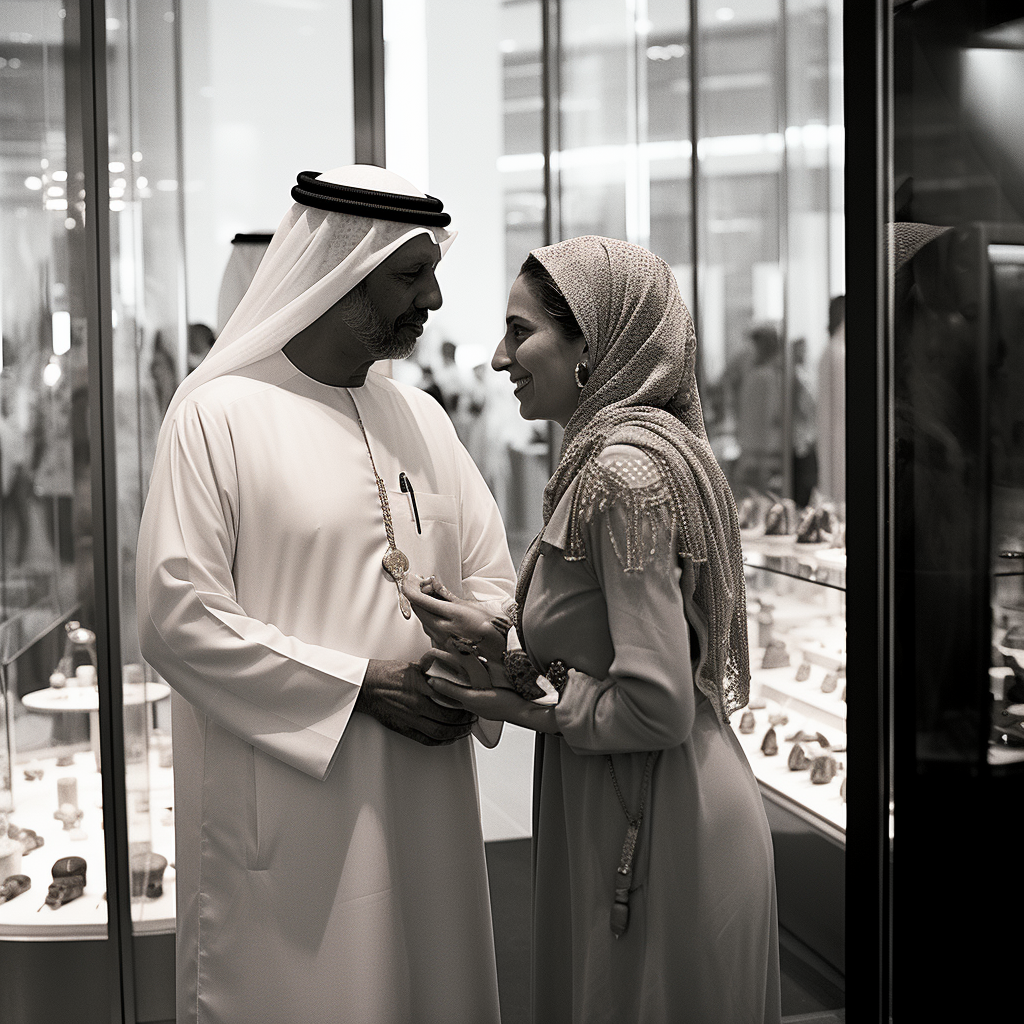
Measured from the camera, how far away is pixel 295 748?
2.10 m

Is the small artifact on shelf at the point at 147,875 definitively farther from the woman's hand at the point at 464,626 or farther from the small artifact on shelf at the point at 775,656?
the small artifact on shelf at the point at 775,656

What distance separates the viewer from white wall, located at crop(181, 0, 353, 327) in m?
3.40

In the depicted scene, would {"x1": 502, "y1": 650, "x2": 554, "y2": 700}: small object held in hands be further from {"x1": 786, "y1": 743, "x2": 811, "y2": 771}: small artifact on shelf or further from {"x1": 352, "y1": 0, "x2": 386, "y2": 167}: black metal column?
{"x1": 786, "y1": 743, "x2": 811, "y2": 771}: small artifact on shelf

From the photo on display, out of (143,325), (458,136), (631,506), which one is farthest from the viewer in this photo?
(458,136)

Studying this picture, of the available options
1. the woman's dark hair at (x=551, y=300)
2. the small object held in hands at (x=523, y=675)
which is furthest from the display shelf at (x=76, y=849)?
the woman's dark hair at (x=551, y=300)

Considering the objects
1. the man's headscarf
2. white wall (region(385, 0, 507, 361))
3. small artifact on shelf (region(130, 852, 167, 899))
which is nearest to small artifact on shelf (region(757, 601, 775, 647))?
white wall (region(385, 0, 507, 361))

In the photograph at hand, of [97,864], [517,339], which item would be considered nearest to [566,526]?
[517,339]

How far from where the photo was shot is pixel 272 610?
218 cm

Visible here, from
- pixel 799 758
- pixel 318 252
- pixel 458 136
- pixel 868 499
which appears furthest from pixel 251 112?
pixel 799 758

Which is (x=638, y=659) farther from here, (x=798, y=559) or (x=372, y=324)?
(x=798, y=559)

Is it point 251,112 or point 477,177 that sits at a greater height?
point 251,112

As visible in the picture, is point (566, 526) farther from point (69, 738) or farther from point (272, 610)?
point (69, 738)

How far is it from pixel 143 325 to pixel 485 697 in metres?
1.98

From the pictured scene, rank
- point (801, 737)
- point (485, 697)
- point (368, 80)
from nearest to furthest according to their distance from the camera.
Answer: point (485, 697) → point (368, 80) → point (801, 737)
